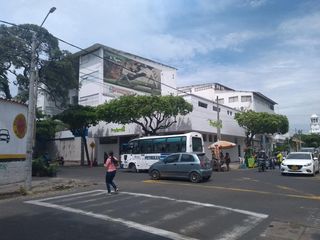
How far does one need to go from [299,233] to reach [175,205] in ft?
14.3

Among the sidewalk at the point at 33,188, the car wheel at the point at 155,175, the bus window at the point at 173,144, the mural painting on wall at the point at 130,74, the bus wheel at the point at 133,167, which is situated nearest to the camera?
the sidewalk at the point at 33,188

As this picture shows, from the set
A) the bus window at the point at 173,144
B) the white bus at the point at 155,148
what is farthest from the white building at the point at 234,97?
the bus window at the point at 173,144

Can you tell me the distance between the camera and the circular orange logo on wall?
20703mm

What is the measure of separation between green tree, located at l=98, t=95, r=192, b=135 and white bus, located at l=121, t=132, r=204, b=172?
652 cm

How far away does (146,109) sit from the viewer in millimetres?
35562

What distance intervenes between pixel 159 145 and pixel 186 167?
801cm

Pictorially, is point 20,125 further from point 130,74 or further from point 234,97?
point 234,97

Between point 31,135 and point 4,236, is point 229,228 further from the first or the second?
point 31,135

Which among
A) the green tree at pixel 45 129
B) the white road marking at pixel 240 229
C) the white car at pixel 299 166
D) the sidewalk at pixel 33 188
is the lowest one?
the white road marking at pixel 240 229

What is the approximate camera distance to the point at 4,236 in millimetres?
8242

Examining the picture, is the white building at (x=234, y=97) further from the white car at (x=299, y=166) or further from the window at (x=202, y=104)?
the white car at (x=299, y=166)

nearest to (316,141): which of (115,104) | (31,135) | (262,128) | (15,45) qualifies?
(262,128)

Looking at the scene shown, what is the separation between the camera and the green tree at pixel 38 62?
35406mm

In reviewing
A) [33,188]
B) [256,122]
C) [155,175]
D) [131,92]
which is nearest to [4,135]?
[33,188]
